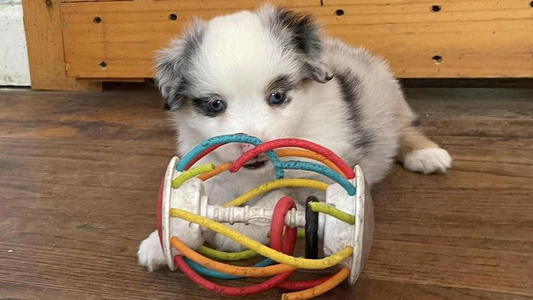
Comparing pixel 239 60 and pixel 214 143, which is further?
pixel 239 60

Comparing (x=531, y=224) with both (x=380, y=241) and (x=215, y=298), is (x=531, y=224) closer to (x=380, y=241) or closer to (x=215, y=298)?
(x=380, y=241)

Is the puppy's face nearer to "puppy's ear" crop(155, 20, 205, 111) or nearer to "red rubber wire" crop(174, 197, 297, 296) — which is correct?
"puppy's ear" crop(155, 20, 205, 111)

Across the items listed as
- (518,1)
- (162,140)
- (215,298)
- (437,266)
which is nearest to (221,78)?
(215,298)

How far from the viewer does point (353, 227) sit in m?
1.22

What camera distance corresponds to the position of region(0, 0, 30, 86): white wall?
375cm

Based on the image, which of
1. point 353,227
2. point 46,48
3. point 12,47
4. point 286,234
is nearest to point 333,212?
point 353,227

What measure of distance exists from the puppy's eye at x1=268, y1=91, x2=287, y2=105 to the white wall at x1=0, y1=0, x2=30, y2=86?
8.45 ft

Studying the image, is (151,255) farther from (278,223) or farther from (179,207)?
(278,223)

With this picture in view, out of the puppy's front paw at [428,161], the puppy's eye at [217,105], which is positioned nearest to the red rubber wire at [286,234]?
the puppy's eye at [217,105]

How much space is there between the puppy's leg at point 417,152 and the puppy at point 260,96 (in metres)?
0.15

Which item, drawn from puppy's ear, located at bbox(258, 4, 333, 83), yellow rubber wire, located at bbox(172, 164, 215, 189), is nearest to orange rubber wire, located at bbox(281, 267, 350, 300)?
yellow rubber wire, located at bbox(172, 164, 215, 189)

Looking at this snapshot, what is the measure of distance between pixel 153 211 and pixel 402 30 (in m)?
1.63

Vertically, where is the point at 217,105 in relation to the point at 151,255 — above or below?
above

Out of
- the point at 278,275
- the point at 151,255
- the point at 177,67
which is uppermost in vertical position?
the point at 177,67
